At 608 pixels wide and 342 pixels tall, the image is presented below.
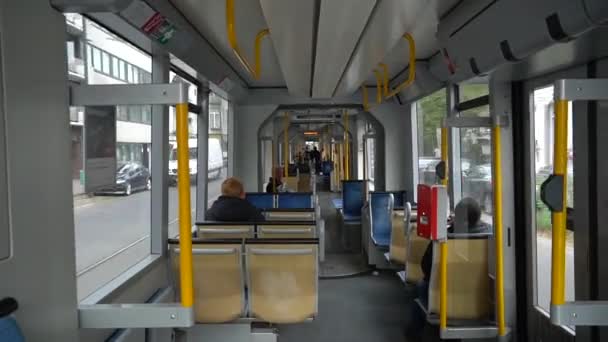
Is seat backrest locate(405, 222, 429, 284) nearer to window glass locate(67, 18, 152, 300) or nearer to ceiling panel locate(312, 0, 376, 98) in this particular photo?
ceiling panel locate(312, 0, 376, 98)

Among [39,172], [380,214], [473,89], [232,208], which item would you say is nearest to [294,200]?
[380,214]

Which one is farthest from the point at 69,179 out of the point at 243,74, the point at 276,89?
the point at 276,89

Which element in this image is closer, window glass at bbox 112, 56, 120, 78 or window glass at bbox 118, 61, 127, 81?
window glass at bbox 112, 56, 120, 78

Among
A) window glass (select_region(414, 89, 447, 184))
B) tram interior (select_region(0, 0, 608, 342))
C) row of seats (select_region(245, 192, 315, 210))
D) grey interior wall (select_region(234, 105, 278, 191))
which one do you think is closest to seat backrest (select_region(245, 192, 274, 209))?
row of seats (select_region(245, 192, 315, 210))

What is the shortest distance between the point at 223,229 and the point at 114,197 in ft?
3.83

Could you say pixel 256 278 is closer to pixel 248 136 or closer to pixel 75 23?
pixel 75 23

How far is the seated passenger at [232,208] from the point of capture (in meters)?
4.60

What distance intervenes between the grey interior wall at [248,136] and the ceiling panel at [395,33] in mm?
2182

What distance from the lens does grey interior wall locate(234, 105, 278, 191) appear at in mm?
7633

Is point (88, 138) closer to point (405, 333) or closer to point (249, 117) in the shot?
point (405, 333)

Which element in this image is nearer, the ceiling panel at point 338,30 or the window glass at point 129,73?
the ceiling panel at point 338,30

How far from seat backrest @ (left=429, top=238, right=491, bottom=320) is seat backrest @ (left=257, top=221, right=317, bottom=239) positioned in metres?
1.02

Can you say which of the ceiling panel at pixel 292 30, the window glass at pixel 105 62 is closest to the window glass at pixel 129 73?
the window glass at pixel 105 62

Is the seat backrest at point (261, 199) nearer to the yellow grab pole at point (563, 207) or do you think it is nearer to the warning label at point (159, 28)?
the warning label at point (159, 28)
